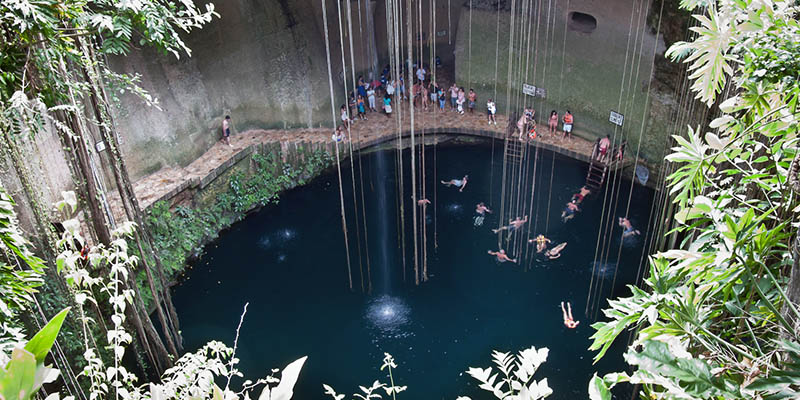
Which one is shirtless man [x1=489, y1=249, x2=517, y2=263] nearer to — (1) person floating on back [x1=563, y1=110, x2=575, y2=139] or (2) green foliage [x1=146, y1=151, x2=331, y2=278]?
(1) person floating on back [x1=563, y1=110, x2=575, y2=139]

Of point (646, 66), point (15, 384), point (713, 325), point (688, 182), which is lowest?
point (646, 66)

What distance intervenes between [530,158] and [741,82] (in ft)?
28.5

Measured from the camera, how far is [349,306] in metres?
8.08

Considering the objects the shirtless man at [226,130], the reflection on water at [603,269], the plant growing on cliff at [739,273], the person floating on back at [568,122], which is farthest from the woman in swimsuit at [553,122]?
the plant growing on cliff at [739,273]

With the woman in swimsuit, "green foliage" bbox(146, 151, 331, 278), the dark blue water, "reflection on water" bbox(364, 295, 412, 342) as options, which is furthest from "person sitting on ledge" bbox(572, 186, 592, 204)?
"green foliage" bbox(146, 151, 331, 278)

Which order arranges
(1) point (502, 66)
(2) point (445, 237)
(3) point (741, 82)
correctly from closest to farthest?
(3) point (741, 82) → (2) point (445, 237) → (1) point (502, 66)

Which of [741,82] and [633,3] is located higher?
[741,82]

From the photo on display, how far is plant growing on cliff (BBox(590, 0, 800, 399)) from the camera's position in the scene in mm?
1868

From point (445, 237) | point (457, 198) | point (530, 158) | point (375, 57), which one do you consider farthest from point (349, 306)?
point (375, 57)

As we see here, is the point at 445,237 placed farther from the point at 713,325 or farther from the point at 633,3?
the point at 713,325

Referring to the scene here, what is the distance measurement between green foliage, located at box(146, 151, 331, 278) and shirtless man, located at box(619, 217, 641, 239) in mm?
5100

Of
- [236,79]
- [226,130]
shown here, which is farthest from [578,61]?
[226,130]

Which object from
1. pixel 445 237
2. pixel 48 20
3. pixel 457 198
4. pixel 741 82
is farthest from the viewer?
pixel 457 198

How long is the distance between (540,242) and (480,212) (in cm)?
112
